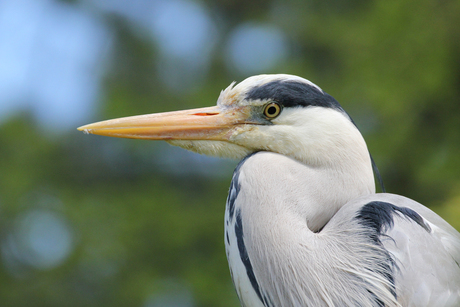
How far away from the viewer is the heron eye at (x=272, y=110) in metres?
1.41

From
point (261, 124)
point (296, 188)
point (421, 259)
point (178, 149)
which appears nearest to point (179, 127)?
point (261, 124)

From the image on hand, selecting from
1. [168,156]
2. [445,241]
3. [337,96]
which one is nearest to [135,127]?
[445,241]

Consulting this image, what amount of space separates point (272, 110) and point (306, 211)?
347 mm

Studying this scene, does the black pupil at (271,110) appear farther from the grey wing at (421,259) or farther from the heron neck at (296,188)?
the grey wing at (421,259)

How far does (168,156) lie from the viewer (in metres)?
5.17

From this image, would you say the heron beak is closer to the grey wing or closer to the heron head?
the heron head

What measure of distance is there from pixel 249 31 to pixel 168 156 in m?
1.98

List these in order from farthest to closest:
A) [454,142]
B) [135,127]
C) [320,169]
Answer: [454,142] < [135,127] < [320,169]

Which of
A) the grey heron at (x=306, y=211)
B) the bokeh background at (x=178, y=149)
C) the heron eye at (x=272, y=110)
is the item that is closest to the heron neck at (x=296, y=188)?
the grey heron at (x=306, y=211)

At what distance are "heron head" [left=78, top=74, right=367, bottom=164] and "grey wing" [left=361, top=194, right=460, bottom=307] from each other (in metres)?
0.24

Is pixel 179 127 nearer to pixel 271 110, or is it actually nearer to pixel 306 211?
pixel 271 110

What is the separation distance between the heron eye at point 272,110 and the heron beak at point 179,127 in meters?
0.08

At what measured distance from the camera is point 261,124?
Result: 1438 millimetres

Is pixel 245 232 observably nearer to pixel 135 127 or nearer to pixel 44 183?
pixel 135 127
